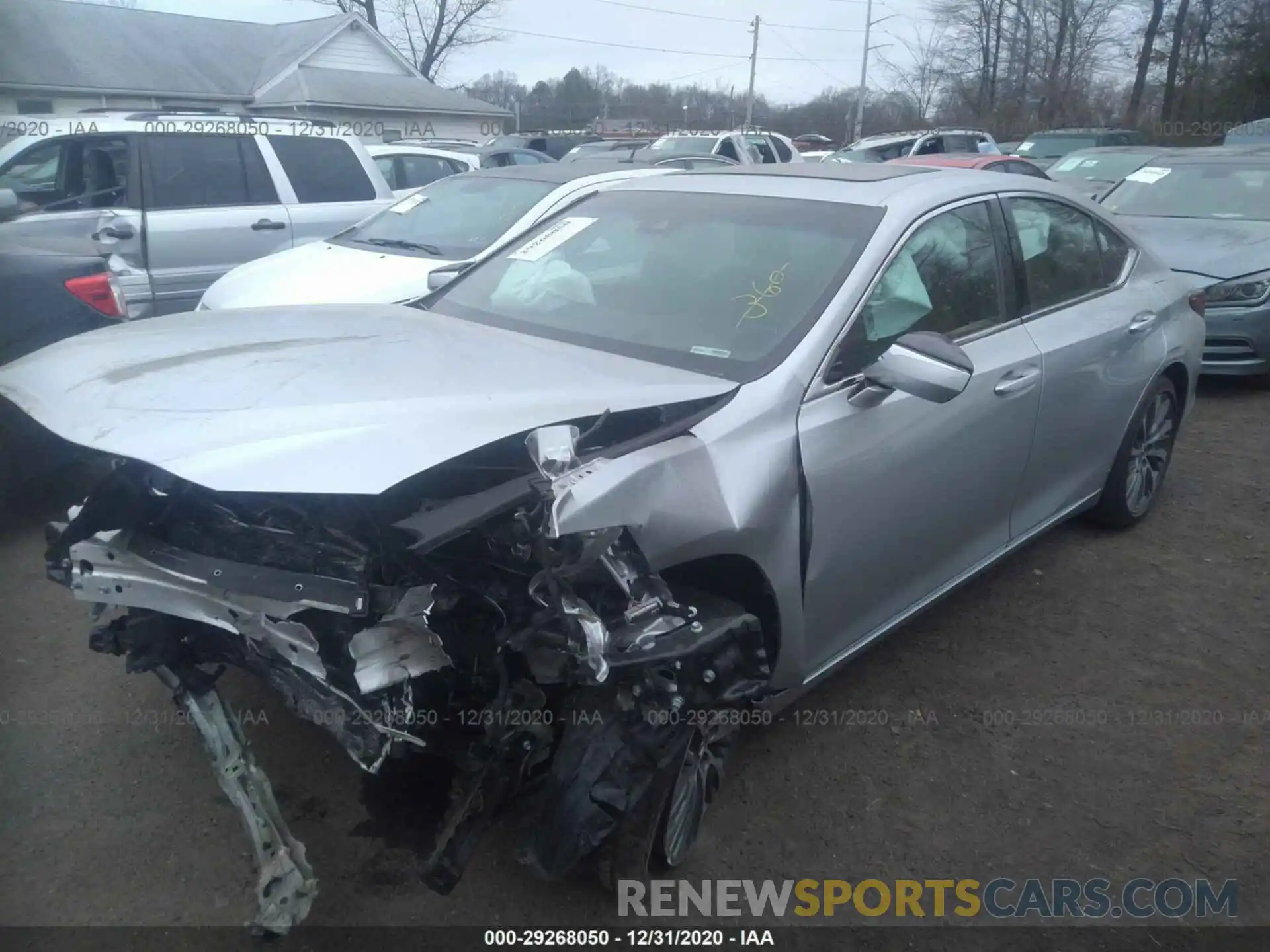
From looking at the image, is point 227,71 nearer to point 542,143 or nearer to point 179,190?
point 542,143

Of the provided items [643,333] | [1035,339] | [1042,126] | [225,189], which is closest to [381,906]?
[643,333]

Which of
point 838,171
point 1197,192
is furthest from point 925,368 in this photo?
point 1197,192

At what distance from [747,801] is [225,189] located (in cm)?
662

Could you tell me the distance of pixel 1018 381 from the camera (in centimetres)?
354

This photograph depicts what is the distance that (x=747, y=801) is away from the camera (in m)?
3.07

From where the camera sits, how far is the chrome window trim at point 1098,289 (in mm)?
3799

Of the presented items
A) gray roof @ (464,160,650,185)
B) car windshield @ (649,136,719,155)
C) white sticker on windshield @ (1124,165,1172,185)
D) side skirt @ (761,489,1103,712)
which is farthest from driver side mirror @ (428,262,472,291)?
car windshield @ (649,136,719,155)

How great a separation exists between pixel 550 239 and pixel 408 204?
3.87 meters

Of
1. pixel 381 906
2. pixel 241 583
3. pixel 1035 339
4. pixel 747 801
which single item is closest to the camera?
pixel 241 583

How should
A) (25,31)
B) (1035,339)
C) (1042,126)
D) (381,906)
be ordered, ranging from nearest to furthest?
1. (381,906)
2. (1035,339)
3. (25,31)
4. (1042,126)

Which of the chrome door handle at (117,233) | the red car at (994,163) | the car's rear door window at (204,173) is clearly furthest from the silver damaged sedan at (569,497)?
the red car at (994,163)

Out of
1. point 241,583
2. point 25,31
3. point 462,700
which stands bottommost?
point 462,700

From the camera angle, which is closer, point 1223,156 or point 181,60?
point 1223,156

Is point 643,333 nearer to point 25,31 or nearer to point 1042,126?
point 25,31
